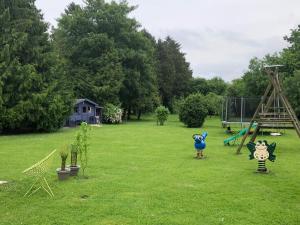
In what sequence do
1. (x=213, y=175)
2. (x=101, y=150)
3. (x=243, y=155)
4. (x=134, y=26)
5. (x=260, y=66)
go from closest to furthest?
(x=213, y=175) → (x=243, y=155) → (x=101, y=150) → (x=260, y=66) → (x=134, y=26)

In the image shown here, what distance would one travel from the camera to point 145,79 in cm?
4812

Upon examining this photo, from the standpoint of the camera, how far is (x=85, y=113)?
125 feet

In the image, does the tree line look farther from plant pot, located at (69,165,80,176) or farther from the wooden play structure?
plant pot, located at (69,165,80,176)

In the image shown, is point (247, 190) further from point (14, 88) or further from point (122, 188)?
point (14, 88)

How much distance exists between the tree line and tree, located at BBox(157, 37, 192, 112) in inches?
6.1

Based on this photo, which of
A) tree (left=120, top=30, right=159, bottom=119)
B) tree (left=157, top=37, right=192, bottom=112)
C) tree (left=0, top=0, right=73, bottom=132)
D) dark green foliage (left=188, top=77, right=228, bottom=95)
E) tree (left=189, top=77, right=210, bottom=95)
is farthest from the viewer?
dark green foliage (left=188, top=77, right=228, bottom=95)

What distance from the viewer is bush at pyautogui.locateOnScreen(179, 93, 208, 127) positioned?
34031 millimetres

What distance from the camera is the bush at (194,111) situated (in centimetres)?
3403

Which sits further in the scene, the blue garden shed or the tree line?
the blue garden shed

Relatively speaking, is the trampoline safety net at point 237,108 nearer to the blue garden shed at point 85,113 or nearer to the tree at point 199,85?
the blue garden shed at point 85,113

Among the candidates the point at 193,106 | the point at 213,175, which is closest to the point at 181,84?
the point at 193,106

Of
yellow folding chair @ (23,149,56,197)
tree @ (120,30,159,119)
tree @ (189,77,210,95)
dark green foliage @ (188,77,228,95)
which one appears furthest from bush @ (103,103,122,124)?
yellow folding chair @ (23,149,56,197)

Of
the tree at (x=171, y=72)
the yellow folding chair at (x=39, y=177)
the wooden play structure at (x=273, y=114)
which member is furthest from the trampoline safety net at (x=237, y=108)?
the tree at (x=171, y=72)

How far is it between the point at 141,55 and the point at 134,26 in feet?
17.5
